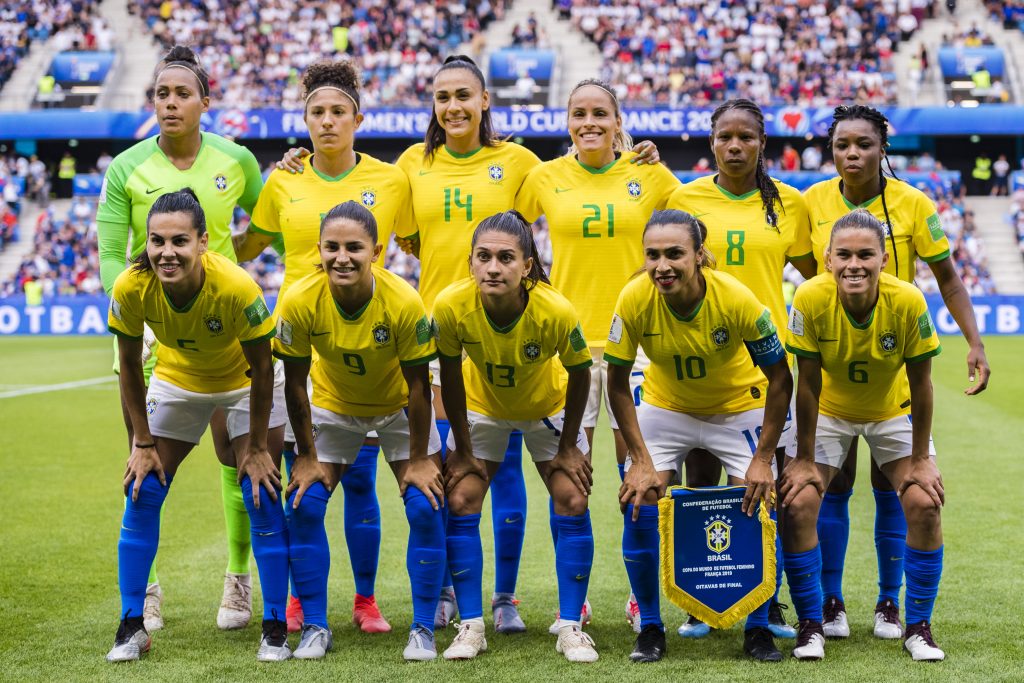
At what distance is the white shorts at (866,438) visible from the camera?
14.8 ft

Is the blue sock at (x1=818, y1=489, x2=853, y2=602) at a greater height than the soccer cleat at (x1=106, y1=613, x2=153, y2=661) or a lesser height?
greater

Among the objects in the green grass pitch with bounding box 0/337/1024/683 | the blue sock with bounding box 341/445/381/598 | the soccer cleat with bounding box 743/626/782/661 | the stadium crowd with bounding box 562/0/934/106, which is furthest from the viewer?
the stadium crowd with bounding box 562/0/934/106

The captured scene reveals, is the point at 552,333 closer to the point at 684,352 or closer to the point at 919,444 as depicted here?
the point at 684,352

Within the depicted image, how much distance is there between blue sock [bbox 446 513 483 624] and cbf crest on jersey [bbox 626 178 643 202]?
1.66 m

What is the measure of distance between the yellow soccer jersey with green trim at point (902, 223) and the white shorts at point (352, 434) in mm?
1931

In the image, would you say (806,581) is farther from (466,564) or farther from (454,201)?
(454,201)

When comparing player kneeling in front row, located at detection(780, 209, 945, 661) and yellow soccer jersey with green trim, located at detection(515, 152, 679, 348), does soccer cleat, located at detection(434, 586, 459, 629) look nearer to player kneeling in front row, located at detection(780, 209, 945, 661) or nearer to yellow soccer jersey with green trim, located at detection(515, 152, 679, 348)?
yellow soccer jersey with green trim, located at detection(515, 152, 679, 348)

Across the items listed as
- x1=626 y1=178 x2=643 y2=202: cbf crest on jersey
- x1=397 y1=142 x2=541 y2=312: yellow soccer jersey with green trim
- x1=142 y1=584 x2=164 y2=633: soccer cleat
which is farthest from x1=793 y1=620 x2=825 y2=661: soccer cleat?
x1=142 y1=584 x2=164 y2=633: soccer cleat

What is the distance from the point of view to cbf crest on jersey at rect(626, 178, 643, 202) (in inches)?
200

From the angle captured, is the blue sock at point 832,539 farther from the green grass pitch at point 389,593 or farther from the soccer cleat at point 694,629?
the soccer cleat at point 694,629

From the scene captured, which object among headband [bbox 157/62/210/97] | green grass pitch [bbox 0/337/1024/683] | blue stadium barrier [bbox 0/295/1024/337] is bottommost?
blue stadium barrier [bbox 0/295/1024/337]

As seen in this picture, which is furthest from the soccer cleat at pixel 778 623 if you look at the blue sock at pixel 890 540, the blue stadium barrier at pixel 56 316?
the blue stadium barrier at pixel 56 316

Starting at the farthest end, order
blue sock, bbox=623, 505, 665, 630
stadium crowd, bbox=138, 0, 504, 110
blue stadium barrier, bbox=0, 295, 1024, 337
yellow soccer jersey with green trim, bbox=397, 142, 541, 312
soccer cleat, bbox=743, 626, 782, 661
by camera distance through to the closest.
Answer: stadium crowd, bbox=138, 0, 504, 110 → blue stadium barrier, bbox=0, 295, 1024, 337 → yellow soccer jersey with green trim, bbox=397, 142, 541, 312 → blue sock, bbox=623, 505, 665, 630 → soccer cleat, bbox=743, 626, 782, 661

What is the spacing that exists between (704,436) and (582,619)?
106 cm
